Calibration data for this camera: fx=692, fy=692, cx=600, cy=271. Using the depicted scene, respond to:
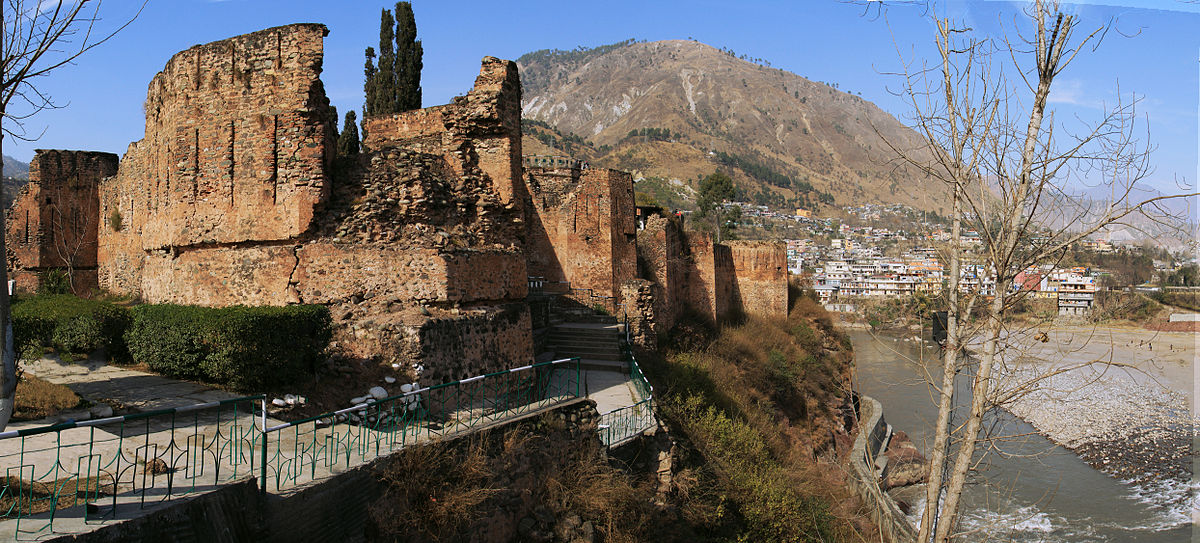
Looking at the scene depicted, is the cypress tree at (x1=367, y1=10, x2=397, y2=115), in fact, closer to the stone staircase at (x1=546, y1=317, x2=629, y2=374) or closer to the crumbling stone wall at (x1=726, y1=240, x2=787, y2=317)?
the stone staircase at (x1=546, y1=317, x2=629, y2=374)

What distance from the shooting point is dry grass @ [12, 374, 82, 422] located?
6.58 meters

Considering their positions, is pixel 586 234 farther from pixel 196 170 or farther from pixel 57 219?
pixel 57 219

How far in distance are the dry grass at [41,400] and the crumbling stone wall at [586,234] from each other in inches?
574

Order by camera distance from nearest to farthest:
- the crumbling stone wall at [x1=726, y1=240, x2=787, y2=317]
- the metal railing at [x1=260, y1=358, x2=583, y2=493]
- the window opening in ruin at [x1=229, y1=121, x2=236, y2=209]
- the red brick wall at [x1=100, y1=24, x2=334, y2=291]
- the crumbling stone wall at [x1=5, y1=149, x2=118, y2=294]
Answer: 1. the metal railing at [x1=260, y1=358, x2=583, y2=493]
2. the red brick wall at [x1=100, y1=24, x2=334, y2=291]
3. the window opening in ruin at [x1=229, y1=121, x2=236, y2=209]
4. the crumbling stone wall at [x1=5, y1=149, x2=118, y2=294]
5. the crumbling stone wall at [x1=726, y1=240, x2=787, y2=317]

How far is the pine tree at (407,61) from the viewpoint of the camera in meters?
25.5

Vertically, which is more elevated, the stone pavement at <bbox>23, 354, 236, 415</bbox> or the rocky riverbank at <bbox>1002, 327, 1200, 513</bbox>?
the stone pavement at <bbox>23, 354, 236, 415</bbox>

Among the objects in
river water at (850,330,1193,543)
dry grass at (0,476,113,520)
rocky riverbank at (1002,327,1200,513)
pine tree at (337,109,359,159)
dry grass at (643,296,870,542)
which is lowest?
river water at (850,330,1193,543)

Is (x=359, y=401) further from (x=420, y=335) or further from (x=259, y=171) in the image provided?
(x=259, y=171)

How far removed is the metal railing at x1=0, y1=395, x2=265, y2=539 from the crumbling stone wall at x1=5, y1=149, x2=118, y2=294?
730 inches

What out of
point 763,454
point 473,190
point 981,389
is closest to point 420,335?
point 473,190

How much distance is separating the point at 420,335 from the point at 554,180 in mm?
14058

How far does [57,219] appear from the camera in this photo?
21094 mm

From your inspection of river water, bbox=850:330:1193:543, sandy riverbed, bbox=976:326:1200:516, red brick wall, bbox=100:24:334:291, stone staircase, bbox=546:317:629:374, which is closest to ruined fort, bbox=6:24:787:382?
red brick wall, bbox=100:24:334:291

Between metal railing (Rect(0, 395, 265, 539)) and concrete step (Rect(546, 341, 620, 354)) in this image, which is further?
concrete step (Rect(546, 341, 620, 354))
